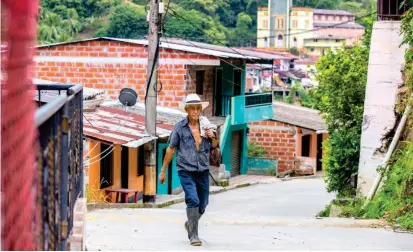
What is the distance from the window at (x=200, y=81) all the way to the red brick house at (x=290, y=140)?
304 inches

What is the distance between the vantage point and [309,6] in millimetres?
134750

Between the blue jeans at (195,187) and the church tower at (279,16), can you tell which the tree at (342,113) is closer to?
the blue jeans at (195,187)

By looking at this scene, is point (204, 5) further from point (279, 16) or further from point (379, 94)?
point (379, 94)

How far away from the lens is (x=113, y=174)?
23.0 m

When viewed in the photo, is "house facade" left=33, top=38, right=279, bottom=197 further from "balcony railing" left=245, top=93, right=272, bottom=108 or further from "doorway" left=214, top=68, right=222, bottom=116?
"balcony railing" left=245, top=93, right=272, bottom=108

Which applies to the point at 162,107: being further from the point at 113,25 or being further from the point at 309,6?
the point at 309,6

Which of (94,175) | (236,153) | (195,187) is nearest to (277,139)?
(236,153)

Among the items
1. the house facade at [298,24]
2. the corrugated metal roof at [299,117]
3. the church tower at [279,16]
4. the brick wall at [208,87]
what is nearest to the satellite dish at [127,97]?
the brick wall at [208,87]

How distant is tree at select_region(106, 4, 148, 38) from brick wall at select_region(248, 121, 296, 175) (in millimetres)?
19853

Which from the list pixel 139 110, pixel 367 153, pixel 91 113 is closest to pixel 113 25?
pixel 139 110

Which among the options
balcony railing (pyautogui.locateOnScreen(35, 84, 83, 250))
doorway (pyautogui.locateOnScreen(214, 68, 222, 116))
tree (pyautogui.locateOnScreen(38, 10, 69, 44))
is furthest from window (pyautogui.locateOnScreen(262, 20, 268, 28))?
balcony railing (pyautogui.locateOnScreen(35, 84, 83, 250))

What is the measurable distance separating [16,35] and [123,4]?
6294 cm

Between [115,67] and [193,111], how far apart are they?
→ 21.7 meters

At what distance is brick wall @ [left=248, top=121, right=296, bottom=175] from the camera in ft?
139
